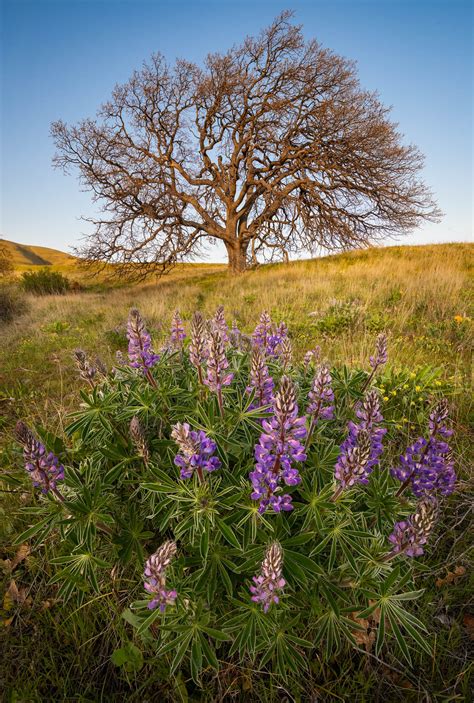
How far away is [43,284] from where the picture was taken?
21859 mm

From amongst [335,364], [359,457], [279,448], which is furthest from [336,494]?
[335,364]

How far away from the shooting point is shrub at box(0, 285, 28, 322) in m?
14.7

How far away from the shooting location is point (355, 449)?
1.47 metres

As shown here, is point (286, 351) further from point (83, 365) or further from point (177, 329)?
point (83, 365)

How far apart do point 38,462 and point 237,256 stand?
2329 centimetres

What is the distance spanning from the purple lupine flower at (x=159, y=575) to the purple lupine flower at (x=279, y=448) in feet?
1.41

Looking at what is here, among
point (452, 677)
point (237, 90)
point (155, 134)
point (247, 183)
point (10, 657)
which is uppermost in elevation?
point (237, 90)

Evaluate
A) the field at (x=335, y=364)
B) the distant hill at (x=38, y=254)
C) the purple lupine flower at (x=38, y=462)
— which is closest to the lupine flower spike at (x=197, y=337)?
the purple lupine flower at (x=38, y=462)

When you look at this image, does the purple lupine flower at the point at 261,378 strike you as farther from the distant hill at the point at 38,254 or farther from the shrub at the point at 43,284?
the distant hill at the point at 38,254

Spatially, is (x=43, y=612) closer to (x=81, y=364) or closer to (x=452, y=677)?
(x=81, y=364)

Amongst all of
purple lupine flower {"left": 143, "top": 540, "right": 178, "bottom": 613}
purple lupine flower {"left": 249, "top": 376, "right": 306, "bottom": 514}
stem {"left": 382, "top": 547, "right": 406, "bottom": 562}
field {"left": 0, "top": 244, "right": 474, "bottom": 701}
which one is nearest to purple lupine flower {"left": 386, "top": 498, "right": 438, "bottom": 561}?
stem {"left": 382, "top": 547, "right": 406, "bottom": 562}

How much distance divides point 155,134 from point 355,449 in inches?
1019

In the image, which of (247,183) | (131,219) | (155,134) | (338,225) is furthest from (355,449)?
(155,134)

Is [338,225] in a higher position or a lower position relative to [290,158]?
lower
